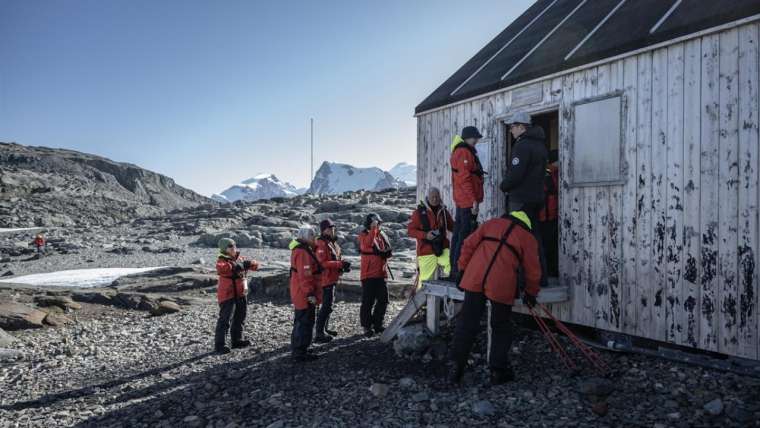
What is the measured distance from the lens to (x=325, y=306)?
9.13m

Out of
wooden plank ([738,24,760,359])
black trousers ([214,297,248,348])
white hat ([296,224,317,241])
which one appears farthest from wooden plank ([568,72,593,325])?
black trousers ([214,297,248,348])

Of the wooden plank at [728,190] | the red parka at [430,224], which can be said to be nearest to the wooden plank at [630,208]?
the wooden plank at [728,190]

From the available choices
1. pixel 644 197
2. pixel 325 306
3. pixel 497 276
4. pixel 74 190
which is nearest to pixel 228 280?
pixel 325 306

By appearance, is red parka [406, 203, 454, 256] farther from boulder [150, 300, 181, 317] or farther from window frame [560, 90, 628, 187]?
boulder [150, 300, 181, 317]

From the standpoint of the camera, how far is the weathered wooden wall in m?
5.42

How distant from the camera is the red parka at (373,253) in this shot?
899 centimetres

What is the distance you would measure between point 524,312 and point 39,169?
102314 millimetres

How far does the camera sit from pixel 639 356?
6.43m

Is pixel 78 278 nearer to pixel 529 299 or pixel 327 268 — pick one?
pixel 327 268

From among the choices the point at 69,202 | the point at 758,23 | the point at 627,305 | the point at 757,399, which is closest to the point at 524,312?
the point at 627,305

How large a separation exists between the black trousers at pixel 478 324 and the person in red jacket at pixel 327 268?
9.52ft

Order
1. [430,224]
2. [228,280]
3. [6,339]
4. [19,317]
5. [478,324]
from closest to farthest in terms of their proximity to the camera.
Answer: [478,324] → [430,224] → [228,280] → [6,339] → [19,317]

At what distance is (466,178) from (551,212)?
166 centimetres

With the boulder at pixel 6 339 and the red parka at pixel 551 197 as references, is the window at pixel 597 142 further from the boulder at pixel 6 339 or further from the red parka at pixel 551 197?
the boulder at pixel 6 339
